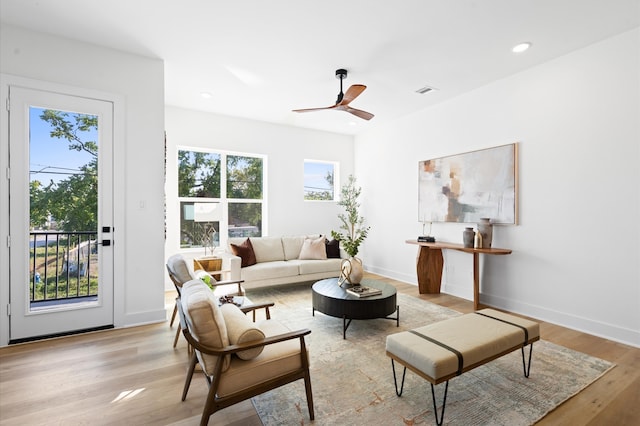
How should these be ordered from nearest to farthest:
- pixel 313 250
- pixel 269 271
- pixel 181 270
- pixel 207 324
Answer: pixel 207 324
pixel 181 270
pixel 269 271
pixel 313 250

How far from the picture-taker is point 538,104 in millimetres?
3705

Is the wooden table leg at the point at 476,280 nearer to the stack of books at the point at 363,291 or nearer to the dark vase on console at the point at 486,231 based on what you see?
the dark vase on console at the point at 486,231

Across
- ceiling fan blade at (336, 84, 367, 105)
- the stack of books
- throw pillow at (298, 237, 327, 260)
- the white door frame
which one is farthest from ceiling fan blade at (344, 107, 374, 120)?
the white door frame

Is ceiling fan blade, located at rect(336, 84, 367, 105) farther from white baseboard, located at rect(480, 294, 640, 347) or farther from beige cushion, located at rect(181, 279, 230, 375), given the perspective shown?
white baseboard, located at rect(480, 294, 640, 347)

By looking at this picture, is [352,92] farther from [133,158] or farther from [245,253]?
[245,253]

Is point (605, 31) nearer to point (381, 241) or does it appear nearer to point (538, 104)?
point (538, 104)

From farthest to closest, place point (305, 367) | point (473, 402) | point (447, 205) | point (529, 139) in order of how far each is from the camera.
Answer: point (447, 205)
point (529, 139)
point (473, 402)
point (305, 367)

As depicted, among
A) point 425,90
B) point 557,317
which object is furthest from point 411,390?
point 425,90

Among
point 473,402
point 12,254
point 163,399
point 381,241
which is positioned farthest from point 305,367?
point 381,241

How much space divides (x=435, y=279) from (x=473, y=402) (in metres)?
2.86

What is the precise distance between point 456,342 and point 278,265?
3301 millimetres

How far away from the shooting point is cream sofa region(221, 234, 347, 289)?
15.1ft

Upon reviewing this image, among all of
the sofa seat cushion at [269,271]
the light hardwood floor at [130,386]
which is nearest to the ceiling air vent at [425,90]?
the sofa seat cushion at [269,271]

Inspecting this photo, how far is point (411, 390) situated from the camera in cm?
221
